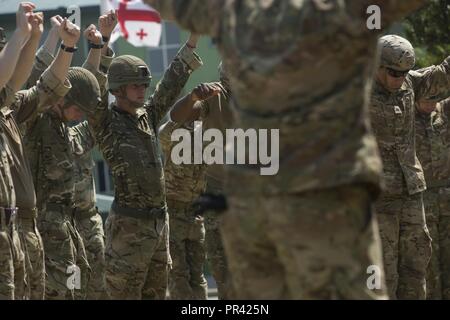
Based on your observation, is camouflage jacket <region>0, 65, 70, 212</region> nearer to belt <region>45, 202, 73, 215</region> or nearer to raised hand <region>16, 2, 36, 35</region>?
raised hand <region>16, 2, 36, 35</region>

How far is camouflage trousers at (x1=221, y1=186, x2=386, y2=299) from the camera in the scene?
5129 millimetres

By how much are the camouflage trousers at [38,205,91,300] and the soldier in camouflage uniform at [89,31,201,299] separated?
0.38 m

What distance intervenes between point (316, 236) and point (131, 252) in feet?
11.8

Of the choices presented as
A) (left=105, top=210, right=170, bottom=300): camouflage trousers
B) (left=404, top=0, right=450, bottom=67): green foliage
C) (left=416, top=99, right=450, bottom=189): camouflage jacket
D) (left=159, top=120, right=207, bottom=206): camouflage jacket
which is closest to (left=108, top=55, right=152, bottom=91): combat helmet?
(left=105, top=210, right=170, bottom=300): camouflage trousers

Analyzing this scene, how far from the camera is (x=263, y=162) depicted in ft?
17.4

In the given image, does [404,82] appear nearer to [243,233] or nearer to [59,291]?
[59,291]

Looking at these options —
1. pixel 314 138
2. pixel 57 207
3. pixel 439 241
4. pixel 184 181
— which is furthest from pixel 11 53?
pixel 439 241

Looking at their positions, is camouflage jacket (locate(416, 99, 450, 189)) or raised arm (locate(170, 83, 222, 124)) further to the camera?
camouflage jacket (locate(416, 99, 450, 189))

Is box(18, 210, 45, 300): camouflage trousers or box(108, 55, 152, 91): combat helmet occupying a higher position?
box(108, 55, 152, 91): combat helmet

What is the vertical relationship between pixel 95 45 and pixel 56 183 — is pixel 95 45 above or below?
above

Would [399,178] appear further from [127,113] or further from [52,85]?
[52,85]

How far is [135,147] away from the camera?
28.0 ft

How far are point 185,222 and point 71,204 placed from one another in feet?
3.71
